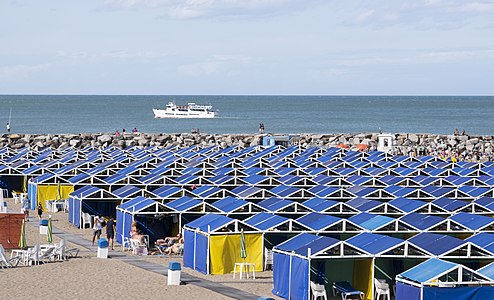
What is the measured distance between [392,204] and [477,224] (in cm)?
459

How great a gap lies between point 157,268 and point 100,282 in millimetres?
2840

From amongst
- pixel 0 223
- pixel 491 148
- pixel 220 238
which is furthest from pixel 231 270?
pixel 491 148

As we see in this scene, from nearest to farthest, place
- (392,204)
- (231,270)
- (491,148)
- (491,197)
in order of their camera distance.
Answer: (231,270)
(392,204)
(491,197)
(491,148)

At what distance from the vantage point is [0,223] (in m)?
30.8

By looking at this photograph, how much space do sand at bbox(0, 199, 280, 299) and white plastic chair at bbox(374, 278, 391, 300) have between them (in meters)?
2.57

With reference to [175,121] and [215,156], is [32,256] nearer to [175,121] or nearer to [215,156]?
[215,156]

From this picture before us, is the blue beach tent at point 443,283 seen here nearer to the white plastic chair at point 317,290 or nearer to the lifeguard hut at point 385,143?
the white plastic chair at point 317,290

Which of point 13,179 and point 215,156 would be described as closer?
point 13,179

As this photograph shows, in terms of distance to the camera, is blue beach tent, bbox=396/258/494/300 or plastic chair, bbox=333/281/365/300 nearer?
blue beach tent, bbox=396/258/494/300

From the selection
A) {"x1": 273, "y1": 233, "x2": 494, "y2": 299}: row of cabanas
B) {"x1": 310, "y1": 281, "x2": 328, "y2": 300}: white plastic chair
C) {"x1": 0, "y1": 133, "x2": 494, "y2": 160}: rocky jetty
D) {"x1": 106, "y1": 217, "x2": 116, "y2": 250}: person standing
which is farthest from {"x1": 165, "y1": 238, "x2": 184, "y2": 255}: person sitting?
{"x1": 0, "y1": 133, "x2": 494, "y2": 160}: rocky jetty

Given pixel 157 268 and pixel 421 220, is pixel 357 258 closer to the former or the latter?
pixel 421 220

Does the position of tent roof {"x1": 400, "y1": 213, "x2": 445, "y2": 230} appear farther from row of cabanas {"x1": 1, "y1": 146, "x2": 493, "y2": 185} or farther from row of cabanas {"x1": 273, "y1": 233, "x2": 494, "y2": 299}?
row of cabanas {"x1": 1, "y1": 146, "x2": 493, "y2": 185}

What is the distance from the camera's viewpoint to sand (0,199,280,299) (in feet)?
80.8

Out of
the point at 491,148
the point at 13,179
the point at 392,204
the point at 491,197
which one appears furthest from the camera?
the point at 491,148
